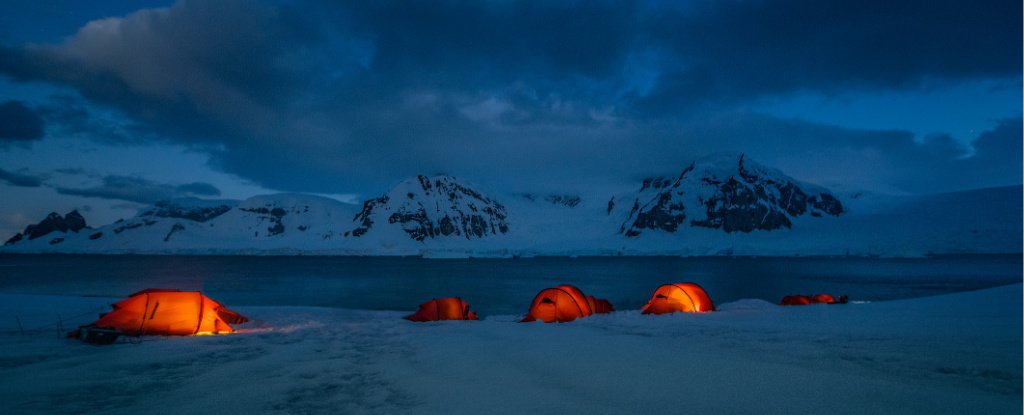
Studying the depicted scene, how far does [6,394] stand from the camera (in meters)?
5.73

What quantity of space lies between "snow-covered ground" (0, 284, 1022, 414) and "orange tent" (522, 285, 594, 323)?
189 inches

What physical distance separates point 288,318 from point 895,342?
1776 centimetres

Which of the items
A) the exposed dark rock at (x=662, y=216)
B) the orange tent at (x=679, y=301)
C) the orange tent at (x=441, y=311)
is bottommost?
the orange tent at (x=441, y=311)

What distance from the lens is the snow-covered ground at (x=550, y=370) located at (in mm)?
5051

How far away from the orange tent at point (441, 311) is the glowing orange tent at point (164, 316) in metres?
6.42

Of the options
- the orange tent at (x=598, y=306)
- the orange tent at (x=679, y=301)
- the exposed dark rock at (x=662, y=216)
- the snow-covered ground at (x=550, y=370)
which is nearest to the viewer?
the snow-covered ground at (x=550, y=370)

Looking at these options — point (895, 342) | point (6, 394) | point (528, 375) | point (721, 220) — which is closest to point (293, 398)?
point (528, 375)

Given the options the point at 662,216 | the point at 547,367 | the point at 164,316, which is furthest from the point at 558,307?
the point at 662,216

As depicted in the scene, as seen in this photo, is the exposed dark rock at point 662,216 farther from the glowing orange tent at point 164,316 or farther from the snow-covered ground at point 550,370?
the glowing orange tent at point 164,316

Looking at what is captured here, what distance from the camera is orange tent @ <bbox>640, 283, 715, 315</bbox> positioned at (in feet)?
58.2

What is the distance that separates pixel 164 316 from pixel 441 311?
8600 millimetres

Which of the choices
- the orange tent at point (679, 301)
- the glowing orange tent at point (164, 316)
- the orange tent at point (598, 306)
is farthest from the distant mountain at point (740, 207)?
the glowing orange tent at point (164, 316)

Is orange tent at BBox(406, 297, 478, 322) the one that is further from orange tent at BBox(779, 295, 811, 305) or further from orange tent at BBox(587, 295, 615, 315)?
orange tent at BBox(779, 295, 811, 305)

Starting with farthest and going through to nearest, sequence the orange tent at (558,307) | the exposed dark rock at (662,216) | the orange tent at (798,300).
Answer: the exposed dark rock at (662,216)
the orange tent at (798,300)
the orange tent at (558,307)
